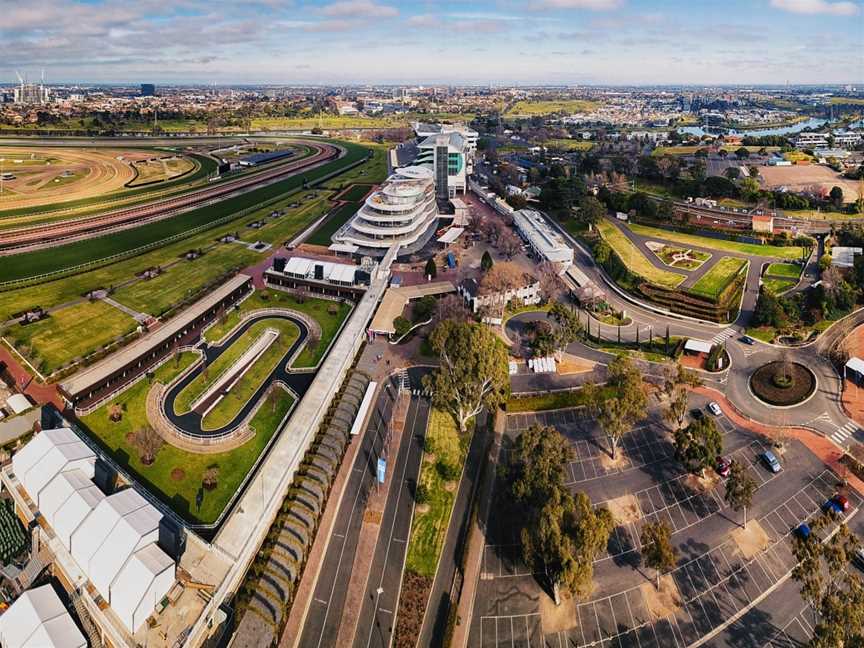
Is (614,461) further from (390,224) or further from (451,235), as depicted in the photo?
(451,235)

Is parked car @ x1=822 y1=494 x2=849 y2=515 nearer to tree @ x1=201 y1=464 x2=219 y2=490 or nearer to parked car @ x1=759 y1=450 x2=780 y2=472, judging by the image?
parked car @ x1=759 y1=450 x2=780 y2=472

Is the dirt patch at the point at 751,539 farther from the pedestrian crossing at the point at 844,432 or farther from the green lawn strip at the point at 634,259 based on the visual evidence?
the green lawn strip at the point at 634,259

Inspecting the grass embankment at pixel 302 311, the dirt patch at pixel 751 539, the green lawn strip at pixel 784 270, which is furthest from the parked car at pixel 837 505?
the grass embankment at pixel 302 311

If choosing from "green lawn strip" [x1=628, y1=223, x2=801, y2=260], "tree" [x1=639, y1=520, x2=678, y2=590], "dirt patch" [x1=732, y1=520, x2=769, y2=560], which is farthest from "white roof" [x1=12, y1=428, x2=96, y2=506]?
"green lawn strip" [x1=628, y1=223, x2=801, y2=260]

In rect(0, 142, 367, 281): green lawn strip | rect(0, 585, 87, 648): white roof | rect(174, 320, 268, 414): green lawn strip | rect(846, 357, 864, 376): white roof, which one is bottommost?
rect(0, 585, 87, 648): white roof

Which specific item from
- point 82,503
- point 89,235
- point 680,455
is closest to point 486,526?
point 680,455

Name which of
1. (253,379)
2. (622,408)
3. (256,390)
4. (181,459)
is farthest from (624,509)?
(253,379)
